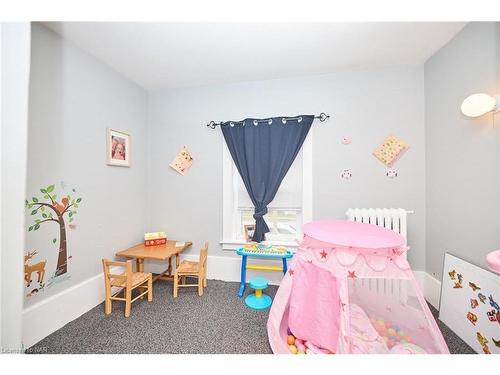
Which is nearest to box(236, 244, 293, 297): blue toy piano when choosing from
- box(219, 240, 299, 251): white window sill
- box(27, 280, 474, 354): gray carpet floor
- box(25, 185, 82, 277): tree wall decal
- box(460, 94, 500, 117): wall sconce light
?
box(219, 240, 299, 251): white window sill

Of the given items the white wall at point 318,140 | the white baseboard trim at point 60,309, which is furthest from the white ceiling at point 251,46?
the white baseboard trim at point 60,309

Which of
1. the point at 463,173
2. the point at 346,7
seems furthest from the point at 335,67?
the point at 463,173

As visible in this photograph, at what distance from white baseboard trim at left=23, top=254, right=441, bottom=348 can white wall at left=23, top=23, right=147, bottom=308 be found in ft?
0.23

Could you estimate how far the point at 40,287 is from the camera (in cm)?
149

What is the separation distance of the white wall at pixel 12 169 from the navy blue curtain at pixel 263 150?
5.30ft

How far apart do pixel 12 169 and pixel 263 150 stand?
1971mm

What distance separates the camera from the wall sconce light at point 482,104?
130cm

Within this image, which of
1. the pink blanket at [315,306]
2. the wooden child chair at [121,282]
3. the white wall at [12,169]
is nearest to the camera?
the white wall at [12,169]

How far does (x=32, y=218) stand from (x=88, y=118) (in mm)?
981

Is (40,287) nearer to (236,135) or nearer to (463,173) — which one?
(236,135)

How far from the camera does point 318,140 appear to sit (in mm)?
2232

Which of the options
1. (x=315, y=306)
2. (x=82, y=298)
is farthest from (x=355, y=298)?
(x=82, y=298)

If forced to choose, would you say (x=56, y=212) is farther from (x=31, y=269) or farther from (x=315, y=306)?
(x=315, y=306)

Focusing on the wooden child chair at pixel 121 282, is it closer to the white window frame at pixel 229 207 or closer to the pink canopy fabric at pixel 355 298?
the white window frame at pixel 229 207
